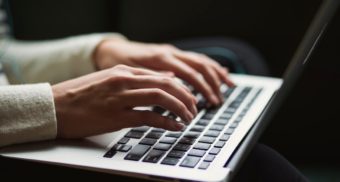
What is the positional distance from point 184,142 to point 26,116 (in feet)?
0.74

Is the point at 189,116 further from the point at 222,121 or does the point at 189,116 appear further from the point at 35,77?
the point at 35,77

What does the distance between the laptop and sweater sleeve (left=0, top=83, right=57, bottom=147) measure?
0.7 inches

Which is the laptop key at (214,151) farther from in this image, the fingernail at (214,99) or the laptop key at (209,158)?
the fingernail at (214,99)

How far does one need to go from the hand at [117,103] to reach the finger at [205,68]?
7.0 inches

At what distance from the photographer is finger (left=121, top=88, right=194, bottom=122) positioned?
0.75 m

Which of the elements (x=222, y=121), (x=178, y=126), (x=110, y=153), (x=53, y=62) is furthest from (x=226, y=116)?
(x=53, y=62)

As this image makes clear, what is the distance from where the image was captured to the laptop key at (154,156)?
68 centimetres

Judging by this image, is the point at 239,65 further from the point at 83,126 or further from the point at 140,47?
the point at 83,126

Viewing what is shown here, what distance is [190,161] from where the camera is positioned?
67 cm

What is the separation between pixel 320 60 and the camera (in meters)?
0.69

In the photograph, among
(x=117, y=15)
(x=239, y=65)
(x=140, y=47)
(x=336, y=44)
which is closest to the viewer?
(x=336, y=44)

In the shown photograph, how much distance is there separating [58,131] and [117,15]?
910 millimetres

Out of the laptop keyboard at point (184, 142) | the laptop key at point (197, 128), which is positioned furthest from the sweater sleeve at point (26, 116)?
the laptop key at point (197, 128)

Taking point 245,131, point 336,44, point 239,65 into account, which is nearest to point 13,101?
point 245,131
